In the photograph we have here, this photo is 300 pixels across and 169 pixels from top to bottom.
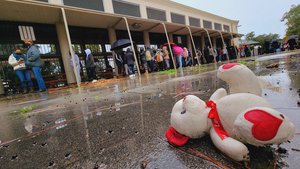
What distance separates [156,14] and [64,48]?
7065 millimetres

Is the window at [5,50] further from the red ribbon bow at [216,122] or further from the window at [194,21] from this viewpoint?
the window at [194,21]

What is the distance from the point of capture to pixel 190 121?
2.64ft

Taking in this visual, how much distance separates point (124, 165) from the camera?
78cm

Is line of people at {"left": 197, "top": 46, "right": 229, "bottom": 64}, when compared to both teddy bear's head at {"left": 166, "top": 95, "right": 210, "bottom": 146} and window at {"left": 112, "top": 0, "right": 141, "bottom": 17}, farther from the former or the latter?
teddy bear's head at {"left": 166, "top": 95, "right": 210, "bottom": 146}

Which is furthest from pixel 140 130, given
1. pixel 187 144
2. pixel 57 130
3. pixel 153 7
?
pixel 153 7

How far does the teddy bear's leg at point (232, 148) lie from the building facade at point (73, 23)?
271 inches

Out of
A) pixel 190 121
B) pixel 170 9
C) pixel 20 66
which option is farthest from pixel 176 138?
pixel 170 9

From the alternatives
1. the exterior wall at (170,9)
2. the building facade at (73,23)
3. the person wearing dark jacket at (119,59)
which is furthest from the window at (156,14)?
the person wearing dark jacket at (119,59)

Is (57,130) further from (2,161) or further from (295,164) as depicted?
(295,164)

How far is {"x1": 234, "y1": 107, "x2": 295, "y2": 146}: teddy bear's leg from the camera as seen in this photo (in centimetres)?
54

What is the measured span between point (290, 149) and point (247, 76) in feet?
1.09

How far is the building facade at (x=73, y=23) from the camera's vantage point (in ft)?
23.7

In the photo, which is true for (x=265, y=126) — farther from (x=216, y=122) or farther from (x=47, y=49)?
(x=47, y=49)

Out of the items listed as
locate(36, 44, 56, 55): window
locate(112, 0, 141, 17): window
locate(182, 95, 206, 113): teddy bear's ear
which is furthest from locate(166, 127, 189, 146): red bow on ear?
locate(36, 44, 56, 55): window
